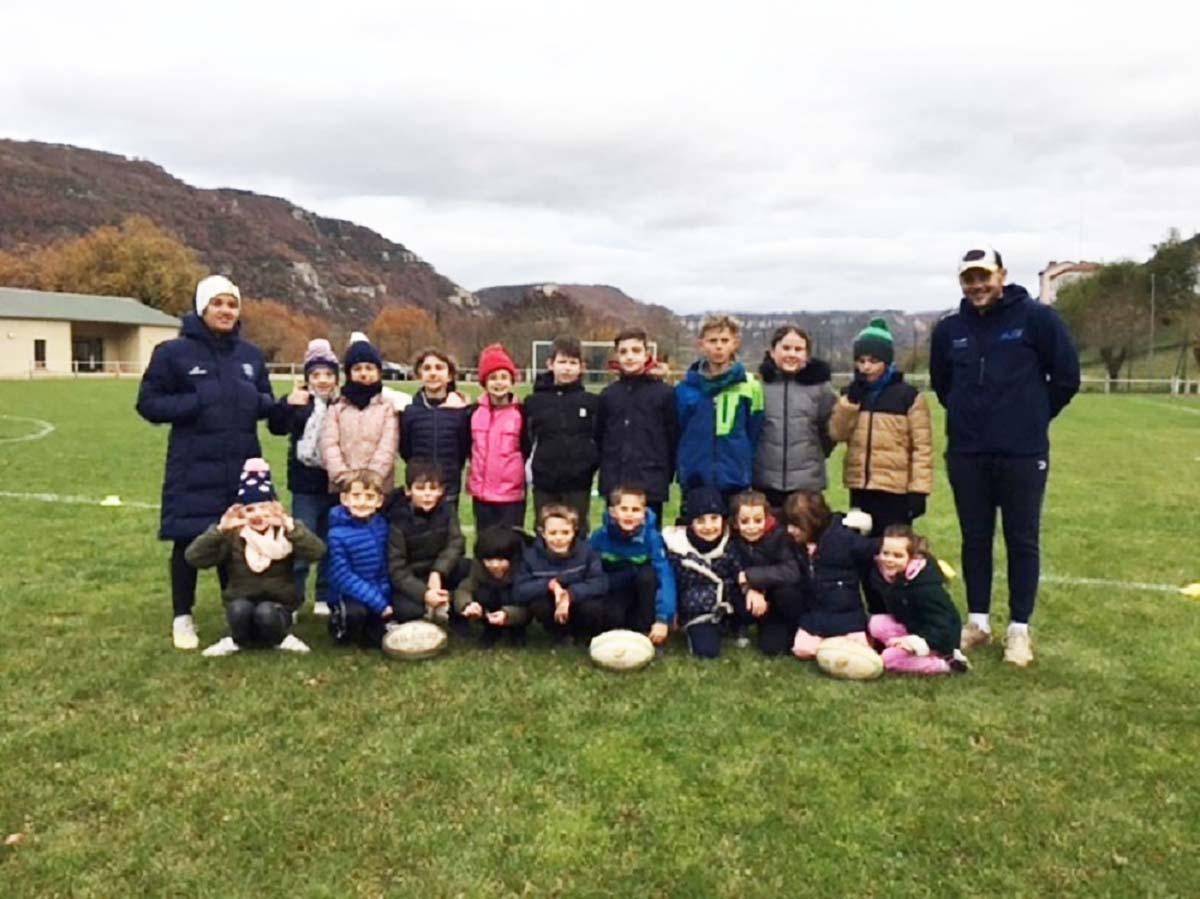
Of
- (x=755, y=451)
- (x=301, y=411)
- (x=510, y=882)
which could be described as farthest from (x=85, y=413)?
(x=510, y=882)

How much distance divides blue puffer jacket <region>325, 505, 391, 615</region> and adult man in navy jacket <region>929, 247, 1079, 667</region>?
3066mm

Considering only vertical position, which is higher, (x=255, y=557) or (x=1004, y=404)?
(x=1004, y=404)

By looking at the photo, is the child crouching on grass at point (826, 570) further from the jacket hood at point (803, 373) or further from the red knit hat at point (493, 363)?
the red knit hat at point (493, 363)

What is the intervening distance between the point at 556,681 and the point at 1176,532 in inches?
280

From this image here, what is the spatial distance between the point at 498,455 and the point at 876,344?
221cm

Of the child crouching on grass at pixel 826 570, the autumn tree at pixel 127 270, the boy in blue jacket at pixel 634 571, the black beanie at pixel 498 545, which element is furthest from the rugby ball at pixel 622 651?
the autumn tree at pixel 127 270

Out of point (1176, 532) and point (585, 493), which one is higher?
point (585, 493)

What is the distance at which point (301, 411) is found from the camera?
5906 millimetres

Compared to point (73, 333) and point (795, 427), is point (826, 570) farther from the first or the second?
point (73, 333)

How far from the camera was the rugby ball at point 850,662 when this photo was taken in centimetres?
489

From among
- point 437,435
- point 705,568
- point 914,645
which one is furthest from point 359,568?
point 914,645

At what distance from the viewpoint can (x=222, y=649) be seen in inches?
207

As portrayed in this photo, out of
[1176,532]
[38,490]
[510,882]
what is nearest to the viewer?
[510,882]

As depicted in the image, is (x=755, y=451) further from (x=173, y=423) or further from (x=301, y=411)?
(x=173, y=423)
